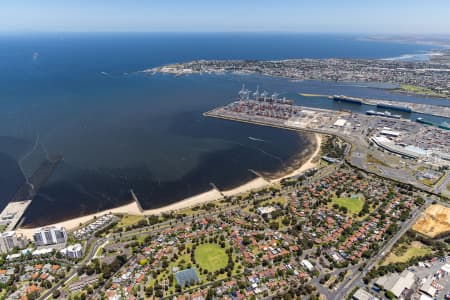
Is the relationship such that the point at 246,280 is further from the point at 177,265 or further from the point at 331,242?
the point at 331,242

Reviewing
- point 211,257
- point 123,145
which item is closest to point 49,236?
point 211,257

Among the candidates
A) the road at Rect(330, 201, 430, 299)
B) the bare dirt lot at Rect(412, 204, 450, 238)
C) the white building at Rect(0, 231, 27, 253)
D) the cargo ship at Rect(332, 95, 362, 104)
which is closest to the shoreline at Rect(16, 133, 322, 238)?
the white building at Rect(0, 231, 27, 253)

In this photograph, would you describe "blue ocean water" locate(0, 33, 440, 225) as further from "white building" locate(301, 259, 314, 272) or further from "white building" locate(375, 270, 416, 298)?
"white building" locate(375, 270, 416, 298)

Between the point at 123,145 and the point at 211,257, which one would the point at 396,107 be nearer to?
the point at 123,145

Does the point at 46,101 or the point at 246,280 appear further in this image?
the point at 46,101

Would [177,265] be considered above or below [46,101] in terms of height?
below

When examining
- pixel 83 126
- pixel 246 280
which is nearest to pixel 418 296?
pixel 246 280
